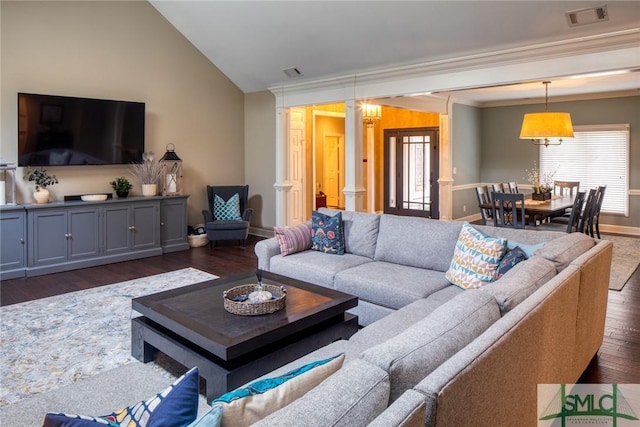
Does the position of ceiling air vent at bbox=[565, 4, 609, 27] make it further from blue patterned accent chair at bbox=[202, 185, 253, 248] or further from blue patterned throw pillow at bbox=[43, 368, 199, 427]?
blue patterned accent chair at bbox=[202, 185, 253, 248]

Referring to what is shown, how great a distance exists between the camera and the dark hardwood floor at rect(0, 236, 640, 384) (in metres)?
3.20

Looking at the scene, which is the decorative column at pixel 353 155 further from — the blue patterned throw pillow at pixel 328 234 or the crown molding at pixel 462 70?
the blue patterned throw pillow at pixel 328 234

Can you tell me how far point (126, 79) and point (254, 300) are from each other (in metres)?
5.28

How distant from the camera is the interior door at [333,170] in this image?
39.2 ft

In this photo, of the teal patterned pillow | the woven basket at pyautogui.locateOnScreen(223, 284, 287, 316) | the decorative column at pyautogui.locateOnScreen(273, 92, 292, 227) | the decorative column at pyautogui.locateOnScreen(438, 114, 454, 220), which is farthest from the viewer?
the decorative column at pyautogui.locateOnScreen(438, 114, 454, 220)

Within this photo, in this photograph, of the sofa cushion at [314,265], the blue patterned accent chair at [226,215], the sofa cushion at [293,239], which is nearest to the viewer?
the sofa cushion at [314,265]

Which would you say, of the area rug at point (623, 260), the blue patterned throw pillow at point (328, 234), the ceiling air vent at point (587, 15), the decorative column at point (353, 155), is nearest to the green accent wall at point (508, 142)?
the area rug at point (623, 260)

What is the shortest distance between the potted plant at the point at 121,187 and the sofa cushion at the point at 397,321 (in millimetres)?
4959

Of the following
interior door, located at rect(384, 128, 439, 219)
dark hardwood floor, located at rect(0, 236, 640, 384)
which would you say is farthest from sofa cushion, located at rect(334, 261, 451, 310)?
interior door, located at rect(384, 128, 439, 219)

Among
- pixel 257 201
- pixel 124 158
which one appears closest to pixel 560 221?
pixel 257 201

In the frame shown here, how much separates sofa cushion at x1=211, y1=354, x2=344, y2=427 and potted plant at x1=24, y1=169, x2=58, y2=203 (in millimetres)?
5678

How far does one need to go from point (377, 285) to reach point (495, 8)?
307 centimetres

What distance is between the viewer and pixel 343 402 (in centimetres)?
113

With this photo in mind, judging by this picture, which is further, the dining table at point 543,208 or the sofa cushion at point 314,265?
the dining table at point 543,208
